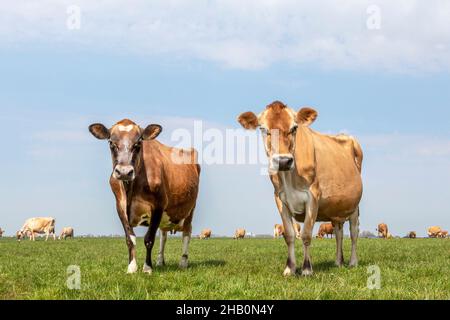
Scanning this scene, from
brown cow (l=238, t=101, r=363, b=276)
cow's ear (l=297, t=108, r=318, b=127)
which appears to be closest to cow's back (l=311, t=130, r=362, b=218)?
brown cow (l=238, t=101, r=363, b=276)

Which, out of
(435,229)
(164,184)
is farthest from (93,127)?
(435,229)

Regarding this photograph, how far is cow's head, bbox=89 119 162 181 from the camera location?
8.95 m

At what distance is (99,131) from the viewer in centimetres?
975

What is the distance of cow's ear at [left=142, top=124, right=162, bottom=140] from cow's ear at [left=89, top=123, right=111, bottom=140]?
0.67 m

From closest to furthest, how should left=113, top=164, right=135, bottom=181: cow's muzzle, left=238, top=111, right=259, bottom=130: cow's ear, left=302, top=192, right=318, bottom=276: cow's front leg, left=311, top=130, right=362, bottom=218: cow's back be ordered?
1. left=113, top=164, right=135, bottom=181: cow's muzzle
2. left=302, top=192, right=318, bottom=276: cow's front leg
3. left=238, top=111, right=259, bottom=130: cow's ear
4. left=311, top=130, right=362, bottom=218: cow's back

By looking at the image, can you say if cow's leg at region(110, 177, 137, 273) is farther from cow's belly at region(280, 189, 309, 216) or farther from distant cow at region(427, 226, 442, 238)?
distant cow at region(427, 226, 442, 238)

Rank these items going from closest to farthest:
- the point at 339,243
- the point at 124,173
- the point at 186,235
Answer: the point at 124,173 < the point at 339,243 < the point at 186,235

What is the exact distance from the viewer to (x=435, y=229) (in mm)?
75250

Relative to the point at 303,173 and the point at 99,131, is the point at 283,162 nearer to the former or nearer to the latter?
the point at 303,173

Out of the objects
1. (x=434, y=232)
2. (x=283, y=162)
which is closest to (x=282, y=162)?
(x=283, y=162)

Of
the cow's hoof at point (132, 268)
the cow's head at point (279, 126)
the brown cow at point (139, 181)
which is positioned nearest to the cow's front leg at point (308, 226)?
the cow's head at point (279, 126)

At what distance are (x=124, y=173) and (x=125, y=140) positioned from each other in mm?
742
